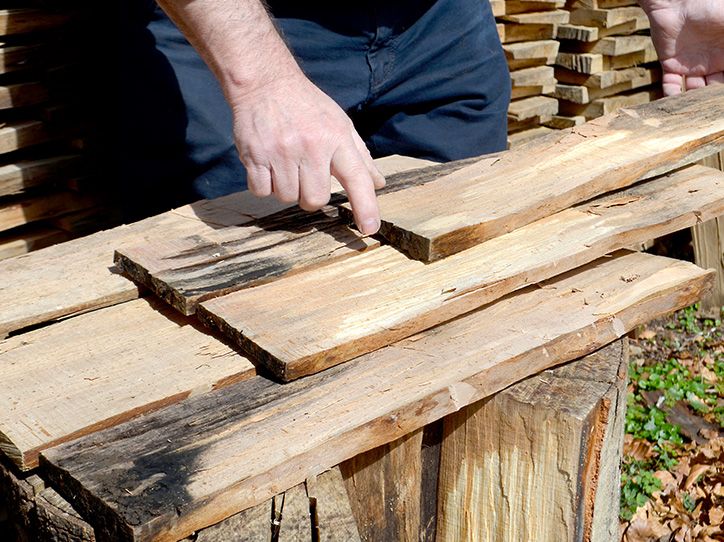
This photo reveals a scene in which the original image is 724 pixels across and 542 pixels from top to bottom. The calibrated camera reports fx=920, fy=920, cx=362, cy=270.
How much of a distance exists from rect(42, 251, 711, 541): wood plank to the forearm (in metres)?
0.70

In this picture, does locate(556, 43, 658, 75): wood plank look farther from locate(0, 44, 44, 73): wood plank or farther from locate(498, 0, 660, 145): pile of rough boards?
locate(0, 44, 44, 73): wood plank

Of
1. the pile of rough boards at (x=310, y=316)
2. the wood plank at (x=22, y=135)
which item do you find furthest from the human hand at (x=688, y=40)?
the wood plank at (x=22, y=135)

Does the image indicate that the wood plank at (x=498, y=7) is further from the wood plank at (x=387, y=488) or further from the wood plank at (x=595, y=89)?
the wood plank at (x=387, y=488)

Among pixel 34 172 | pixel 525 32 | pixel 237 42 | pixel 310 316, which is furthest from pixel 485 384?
pixel 525 32

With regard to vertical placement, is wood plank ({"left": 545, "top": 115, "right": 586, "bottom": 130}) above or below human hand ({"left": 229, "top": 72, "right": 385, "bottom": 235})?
below

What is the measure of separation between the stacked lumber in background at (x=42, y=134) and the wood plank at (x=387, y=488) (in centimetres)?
174

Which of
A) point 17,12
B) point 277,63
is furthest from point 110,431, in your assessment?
point 17,12

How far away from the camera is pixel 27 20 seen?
290 cm

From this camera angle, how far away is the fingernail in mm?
1964

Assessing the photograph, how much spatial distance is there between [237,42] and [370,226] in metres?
0.51

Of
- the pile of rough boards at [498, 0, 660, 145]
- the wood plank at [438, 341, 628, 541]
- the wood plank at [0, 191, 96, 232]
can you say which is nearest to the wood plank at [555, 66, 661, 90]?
the pile of rough boards at [498, 0, 660, 145]

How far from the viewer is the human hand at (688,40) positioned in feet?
10.3

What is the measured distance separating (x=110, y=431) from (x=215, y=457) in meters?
0.21

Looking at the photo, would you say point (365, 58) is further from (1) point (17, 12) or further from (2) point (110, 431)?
(2) point (110, 431)
